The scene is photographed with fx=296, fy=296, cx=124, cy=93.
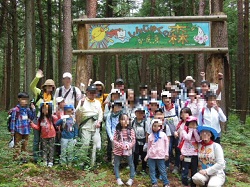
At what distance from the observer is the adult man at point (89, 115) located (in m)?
7.24

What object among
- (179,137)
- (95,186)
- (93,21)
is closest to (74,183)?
(95,186)

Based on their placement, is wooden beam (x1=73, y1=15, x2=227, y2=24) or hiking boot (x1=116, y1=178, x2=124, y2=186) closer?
hiking boot (x1=116, y1=178, x2=124, y2=186)

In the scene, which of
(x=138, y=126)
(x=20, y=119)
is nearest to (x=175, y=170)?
(x=138, y=126)

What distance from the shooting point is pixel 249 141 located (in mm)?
10383

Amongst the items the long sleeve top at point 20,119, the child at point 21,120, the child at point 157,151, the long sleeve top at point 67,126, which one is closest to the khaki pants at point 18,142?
the child at point 21,120

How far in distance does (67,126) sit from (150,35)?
11.2ft

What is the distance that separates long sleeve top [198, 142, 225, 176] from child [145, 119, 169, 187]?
77cm

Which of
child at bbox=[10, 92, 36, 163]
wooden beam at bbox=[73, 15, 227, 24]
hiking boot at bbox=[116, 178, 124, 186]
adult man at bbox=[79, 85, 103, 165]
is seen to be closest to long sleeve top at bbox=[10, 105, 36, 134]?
child at bbox=[10, 92, 36, 163]

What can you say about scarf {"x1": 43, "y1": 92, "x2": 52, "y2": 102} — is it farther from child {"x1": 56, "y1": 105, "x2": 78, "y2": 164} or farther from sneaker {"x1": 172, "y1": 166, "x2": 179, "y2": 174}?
sneaker {"x1": 172, "y1": 166, "x2": 179, "y2": 174}

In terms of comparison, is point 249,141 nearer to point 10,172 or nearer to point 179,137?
point 179,137

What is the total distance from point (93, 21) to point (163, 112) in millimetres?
3278

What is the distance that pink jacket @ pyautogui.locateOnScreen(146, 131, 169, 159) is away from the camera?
6.32m

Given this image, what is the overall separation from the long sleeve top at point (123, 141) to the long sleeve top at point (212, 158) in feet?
4.87

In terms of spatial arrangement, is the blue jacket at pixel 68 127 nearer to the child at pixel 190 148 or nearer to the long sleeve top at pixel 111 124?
the long sleeve top at pixel 111 124
